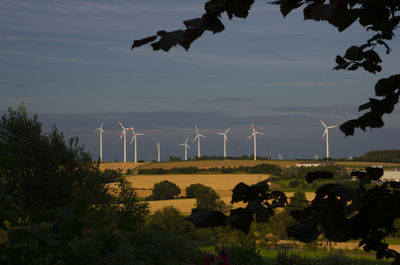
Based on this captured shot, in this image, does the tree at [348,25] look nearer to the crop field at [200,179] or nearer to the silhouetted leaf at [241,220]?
the silhouetted leaf at [241,220]

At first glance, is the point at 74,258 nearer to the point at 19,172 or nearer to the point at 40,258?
the point at 40,258

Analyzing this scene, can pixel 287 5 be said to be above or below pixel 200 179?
above

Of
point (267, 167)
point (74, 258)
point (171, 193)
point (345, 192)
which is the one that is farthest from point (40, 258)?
point (267, 167)

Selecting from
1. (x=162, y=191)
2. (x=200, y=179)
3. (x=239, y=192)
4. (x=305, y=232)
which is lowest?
(x=162, y=191)

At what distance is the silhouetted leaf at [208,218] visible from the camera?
2754 millimetres

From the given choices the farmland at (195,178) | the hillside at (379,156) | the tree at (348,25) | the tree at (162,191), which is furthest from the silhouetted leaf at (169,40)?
the hillside at (379,156)

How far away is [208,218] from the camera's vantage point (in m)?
2.80

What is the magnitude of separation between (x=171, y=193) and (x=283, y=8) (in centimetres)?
7113

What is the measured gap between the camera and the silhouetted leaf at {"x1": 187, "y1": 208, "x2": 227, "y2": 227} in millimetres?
2754

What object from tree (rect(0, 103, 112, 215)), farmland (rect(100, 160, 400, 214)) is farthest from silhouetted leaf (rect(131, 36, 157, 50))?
farmland (rect(100, 160, 400, 214))

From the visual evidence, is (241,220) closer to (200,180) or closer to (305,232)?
(305,232)

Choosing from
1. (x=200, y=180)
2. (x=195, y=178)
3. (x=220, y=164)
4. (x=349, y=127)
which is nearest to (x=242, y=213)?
(x=349, y=127)

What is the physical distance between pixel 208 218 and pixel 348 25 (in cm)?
159

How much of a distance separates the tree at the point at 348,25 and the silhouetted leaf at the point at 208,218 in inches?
40.1
